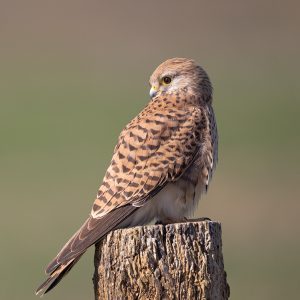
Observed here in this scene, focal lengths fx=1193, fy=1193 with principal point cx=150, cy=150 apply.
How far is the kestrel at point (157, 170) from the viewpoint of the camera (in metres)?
6.22

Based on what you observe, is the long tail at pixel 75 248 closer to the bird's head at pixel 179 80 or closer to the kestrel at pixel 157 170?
the kestrel at pixel 157 170

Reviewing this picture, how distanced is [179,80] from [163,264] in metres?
2.36

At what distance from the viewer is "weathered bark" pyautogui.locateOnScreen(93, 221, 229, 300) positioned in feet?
17.7

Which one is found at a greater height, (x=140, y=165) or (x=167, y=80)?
(x=167, y=80)

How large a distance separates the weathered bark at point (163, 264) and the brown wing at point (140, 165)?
1.44 feet

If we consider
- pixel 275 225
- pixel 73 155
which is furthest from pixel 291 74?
pixel 275 225

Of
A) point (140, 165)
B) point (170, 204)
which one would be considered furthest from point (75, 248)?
point (170, 204)

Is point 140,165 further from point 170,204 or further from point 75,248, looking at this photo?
point 75,248

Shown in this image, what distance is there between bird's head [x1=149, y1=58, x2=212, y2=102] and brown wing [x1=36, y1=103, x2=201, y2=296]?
1.46 ft

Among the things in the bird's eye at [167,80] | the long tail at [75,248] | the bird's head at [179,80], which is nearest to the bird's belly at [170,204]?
the long tail at [75,248]

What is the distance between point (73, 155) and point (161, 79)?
12515 millimetres

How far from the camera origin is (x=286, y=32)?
3131 centimetres

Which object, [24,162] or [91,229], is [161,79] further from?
[24,162]

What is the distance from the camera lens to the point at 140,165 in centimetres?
652
